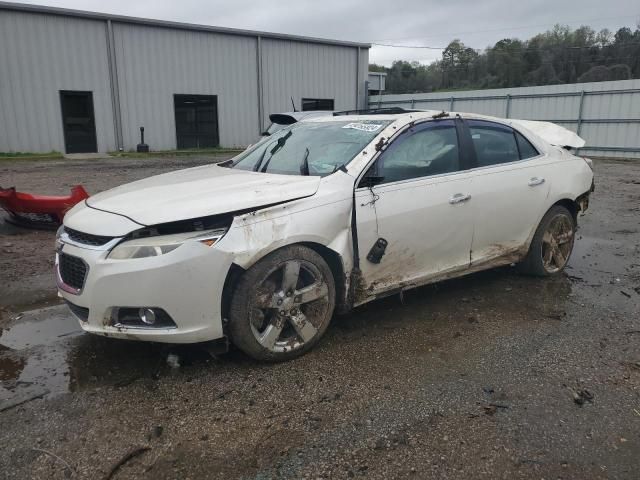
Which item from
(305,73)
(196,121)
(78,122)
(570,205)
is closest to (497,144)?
(570,205)

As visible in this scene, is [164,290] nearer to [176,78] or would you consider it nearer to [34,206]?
[34,206]

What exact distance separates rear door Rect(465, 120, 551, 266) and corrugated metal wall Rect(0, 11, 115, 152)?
18745 millimetres

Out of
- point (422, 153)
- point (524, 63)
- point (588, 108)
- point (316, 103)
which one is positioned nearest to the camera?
point (422, 153)

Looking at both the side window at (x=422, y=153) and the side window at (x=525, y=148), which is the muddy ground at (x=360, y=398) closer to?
the side window at (x=422, y=153)

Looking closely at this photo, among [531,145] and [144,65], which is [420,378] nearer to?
[531,145]

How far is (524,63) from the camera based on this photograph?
50.1 m

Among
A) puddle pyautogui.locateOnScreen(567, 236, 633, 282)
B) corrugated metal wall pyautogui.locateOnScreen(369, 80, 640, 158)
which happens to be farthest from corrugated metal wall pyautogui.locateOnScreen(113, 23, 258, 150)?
puddle pyautogui.locateOnScreen(567, 236, 633, 282)

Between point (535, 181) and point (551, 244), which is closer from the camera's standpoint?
point (535, 181)

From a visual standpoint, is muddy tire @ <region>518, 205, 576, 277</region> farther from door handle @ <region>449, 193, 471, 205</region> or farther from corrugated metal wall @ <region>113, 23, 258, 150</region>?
corrugated metal wall @ <region>113, 23, 258, 150</region>

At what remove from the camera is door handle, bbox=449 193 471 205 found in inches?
165

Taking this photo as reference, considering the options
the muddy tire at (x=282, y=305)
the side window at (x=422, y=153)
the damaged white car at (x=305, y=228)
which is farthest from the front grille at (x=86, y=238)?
the side window at (x=422, y=153)

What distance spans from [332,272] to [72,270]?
167 centimetres

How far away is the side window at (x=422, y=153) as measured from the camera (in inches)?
156

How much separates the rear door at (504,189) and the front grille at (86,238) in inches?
111
